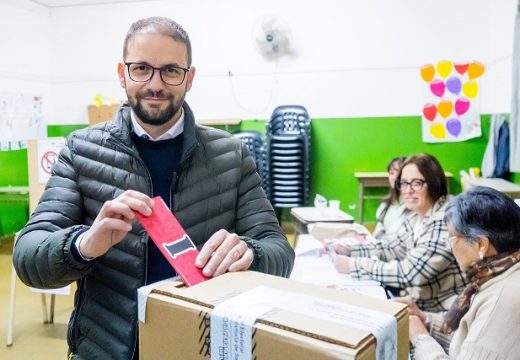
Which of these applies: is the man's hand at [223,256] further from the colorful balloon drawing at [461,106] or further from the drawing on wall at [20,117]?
the drawing on wall at [20,117]

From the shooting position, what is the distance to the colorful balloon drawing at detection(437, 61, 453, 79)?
5.39m

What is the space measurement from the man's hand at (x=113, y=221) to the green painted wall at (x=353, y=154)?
5015mm

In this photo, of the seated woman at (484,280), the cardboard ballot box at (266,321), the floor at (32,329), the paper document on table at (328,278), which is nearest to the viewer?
the cardboard ballot box at (266,321)

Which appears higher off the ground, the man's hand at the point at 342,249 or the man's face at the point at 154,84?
the man's face at the point at 154,84

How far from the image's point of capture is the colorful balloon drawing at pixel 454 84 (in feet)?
17.7

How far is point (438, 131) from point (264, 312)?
5398 millimetres

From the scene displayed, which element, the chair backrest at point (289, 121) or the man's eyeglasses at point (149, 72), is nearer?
the man's eyeglasses at point (149, 72)

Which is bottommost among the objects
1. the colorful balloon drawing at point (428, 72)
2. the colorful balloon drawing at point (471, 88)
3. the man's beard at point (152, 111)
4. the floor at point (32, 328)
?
the floor at point (32, 328)

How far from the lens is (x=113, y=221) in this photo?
806 mm

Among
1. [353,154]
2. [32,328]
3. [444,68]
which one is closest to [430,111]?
[444,68]

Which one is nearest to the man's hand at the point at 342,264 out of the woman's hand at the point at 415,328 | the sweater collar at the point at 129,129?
the woman's hand at the point at 415,328

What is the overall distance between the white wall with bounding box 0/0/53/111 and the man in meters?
5.28

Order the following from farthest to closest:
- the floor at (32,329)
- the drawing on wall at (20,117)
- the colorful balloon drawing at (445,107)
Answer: the drawing on wall at (20,117), the colorful balloon drawing at (445,107), the floor at (32,329)

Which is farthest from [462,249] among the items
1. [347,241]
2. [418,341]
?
[347,241]
